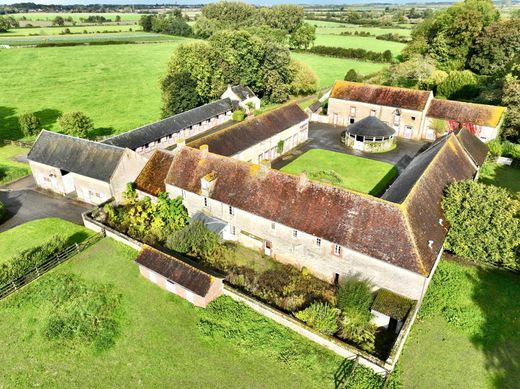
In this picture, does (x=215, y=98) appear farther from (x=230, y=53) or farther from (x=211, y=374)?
(x=211, y=374)

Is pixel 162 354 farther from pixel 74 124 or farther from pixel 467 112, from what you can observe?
pixel 467 112

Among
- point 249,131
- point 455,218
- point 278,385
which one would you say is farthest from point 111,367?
point 249,131

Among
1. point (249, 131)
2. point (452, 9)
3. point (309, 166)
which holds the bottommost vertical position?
point (309, 166)

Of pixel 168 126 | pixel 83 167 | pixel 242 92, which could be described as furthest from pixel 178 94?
pixel 83 167

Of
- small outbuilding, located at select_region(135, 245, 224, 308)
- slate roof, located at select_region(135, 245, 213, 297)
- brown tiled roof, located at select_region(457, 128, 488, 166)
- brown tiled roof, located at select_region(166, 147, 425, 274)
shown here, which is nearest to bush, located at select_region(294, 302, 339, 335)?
brown tiled roof, located at select_region(166, 147, 425, 274)

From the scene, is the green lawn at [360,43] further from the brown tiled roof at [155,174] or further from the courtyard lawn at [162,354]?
the courtyard lawn at [162,354]

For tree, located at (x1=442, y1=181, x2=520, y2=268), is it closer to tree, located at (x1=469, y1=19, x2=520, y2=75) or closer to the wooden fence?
the wooden fence
